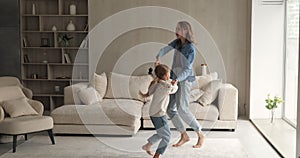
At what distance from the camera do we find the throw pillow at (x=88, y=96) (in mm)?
5922

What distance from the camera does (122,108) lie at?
225 inches

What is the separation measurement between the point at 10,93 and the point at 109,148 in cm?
149

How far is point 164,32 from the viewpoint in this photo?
23.5ft

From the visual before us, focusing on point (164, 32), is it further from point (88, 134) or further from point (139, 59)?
point (88, 134)

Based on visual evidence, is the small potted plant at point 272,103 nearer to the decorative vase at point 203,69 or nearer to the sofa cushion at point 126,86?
the decorative vase at point 203,69

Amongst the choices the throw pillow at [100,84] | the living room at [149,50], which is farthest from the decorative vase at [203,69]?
the throw pillow at [100,84]

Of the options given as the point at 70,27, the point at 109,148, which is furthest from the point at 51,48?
the point at 109,148

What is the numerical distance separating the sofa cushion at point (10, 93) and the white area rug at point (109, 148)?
1.91 feet

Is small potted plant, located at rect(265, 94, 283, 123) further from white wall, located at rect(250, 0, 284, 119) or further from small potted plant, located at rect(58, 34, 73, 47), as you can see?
small potted plant, located at rect(58, 34, 73, 47)

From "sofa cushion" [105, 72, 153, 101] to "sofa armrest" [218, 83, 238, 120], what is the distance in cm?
118

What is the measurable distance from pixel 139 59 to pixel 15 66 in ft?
6.93

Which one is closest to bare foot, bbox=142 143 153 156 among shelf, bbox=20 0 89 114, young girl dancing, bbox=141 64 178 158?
young girl dancing, bbox=141 64 178 158

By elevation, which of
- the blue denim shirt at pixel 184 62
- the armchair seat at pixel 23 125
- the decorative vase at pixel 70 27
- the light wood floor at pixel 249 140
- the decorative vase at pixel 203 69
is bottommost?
the light wood floor at pixel 249 140

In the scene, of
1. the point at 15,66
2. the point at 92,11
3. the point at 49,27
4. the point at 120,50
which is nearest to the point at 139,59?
the point at 120,50
